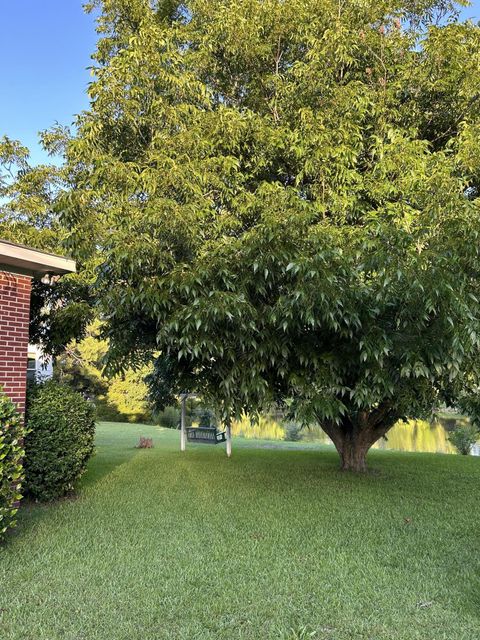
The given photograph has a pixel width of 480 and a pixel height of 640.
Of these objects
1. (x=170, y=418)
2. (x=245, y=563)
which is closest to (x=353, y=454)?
(x=245, y=563)

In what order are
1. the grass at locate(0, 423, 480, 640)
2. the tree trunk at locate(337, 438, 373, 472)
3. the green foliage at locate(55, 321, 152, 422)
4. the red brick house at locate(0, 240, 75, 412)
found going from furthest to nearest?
the green foliage at locate(55, 321, 152, 422), the tree trunk at locate(337, 438, 373, 472), the red brick house at locate(0, 240, 75, 412), the grass at locate(0, 423, 480, 640)

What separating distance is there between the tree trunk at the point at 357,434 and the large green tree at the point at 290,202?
323cm

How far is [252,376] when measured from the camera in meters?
4.74

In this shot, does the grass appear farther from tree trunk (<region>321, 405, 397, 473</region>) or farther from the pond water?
the pond water

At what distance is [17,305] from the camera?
19.2 ft

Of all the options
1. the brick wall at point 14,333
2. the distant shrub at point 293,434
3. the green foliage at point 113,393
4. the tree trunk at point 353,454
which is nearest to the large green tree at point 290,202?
the brick wall at point 14,333

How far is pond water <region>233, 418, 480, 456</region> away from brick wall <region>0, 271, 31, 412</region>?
1420 centimetres

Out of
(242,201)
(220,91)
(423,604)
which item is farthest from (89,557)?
(220,91)

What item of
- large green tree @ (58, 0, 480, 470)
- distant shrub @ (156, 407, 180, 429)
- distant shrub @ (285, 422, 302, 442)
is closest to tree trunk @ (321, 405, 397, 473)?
large green tree @ (58, 0, 480, 470)

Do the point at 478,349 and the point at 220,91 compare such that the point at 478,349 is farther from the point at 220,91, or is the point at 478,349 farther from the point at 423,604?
the point at 220,91

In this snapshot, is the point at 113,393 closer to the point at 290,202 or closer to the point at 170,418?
the point at 170,418

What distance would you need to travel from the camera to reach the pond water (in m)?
20.4

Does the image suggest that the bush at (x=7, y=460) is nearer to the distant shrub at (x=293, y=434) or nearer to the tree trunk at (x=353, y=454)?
the tree trunk at (x=353, y=454)

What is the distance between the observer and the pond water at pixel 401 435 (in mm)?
20422
